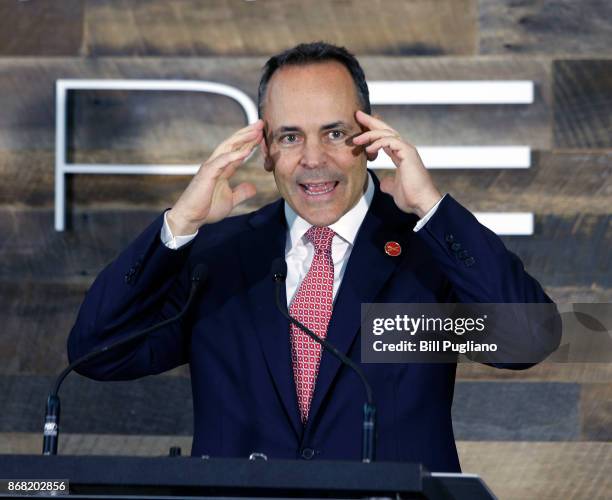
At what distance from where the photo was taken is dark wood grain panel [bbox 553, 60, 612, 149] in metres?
3.47

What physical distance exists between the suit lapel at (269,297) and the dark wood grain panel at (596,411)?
129 cm

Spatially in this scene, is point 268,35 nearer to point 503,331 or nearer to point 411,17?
point 411,17

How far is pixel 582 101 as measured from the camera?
348 cm

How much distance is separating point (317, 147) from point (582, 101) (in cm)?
121

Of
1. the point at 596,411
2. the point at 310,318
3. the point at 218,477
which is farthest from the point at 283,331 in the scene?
the point at 596,411

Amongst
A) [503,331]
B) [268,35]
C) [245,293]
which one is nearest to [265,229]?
[245,293]

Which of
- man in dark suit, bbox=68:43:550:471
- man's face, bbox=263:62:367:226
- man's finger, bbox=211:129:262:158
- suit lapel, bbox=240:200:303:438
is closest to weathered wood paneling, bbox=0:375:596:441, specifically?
man in dark suit, bbox=68:43:550:471

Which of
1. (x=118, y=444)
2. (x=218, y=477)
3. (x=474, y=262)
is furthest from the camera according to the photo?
(x=118, y=444)

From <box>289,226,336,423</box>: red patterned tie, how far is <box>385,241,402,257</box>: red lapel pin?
126 millimetres

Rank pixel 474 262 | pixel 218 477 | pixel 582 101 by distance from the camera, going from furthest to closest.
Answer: pixel 582 101
pixel 474 262
pixel 218 477

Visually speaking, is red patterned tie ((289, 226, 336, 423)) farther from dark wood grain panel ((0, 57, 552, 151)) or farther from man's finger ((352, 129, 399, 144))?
dark wood grain panel ((0, 57, 552, 151))

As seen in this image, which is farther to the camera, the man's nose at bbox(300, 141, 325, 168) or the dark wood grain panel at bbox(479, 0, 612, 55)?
the dark wood grain panel at bbox(479, 0, 612, 55)

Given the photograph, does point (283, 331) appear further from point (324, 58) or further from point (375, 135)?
point (324, 58)

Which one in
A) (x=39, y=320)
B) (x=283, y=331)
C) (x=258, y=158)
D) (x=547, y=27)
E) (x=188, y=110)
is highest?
(x=547, y=27)
